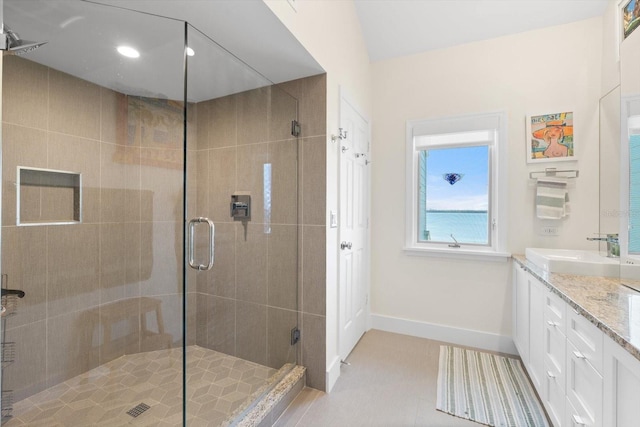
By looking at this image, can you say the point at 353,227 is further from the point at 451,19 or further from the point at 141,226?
the point at 451,19

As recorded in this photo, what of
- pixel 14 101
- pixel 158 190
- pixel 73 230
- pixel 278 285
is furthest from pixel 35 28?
pixel 278 285

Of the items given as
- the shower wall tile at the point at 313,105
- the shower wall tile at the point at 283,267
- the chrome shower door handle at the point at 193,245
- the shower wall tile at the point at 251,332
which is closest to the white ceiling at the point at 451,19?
the shower wall tile at the point at 313,105

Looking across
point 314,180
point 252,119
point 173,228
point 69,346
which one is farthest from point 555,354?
point 69,346

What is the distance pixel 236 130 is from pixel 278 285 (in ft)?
3.74

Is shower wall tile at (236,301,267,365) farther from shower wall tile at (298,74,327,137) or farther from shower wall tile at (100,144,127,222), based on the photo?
shower wall tile at (298,74,327,137)

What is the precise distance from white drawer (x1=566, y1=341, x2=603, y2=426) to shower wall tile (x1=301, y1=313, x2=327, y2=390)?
52.0 inches

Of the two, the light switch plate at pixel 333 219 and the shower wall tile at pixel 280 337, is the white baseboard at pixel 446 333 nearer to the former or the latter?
the shower wall tile at pixel 280 337

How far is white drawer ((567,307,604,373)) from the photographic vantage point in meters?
1.08

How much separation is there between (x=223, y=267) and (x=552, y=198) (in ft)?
8.81

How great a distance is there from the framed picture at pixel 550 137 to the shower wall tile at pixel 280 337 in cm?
244

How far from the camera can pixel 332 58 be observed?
2039 mm

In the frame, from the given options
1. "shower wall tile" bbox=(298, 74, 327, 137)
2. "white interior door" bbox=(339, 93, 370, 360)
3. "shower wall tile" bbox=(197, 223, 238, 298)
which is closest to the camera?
"shower wall tile" bbox=(197, 223, 238, 298)

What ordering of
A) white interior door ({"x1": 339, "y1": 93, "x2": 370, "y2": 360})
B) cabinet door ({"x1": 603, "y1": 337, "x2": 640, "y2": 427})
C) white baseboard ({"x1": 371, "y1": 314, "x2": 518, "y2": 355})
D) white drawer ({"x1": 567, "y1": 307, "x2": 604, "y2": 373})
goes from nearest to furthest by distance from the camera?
cabinet door ({"x1": 603, "y1": 337, "x2": 640, "y2": 427}), white drawer ({"x1": 567, "y1": 307, "x2": 604, "y2": 373}), white interior door ({"x1": 339, "y1": 93, "x2": 370, "y2": 360}), white baseboard ({"x1": 371, "y1": 314, "x2": 518, "y2": 355})

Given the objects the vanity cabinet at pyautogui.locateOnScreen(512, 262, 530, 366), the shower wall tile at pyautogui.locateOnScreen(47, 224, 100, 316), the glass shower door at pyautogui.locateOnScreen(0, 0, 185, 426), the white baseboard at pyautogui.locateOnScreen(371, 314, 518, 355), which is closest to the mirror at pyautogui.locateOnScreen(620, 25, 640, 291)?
the vanity cabinet at pyautogui.locateOnScreen(512, 262, 530, 366)
